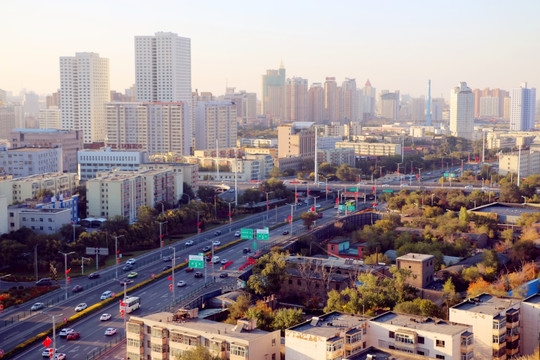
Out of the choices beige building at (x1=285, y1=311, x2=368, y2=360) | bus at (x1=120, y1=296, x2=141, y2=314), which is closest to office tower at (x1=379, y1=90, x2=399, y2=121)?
bus at (x1=120, y1=296, x2=141, y2=314)

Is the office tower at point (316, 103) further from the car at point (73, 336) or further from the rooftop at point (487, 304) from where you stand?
the rooftop at point (487, 304)

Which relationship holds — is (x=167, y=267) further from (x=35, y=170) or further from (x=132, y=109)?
(x=132, y=109)

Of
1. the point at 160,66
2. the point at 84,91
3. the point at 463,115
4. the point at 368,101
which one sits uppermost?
the point at 160,66

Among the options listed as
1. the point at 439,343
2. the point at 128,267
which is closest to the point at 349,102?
the point at 128,267

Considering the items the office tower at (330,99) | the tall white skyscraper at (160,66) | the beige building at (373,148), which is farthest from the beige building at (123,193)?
the office tower at (330,99)

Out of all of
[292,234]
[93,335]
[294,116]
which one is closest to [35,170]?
[292,234]

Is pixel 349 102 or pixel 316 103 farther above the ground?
pixel 349 102

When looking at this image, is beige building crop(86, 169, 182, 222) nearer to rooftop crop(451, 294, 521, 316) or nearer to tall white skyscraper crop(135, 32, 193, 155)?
rooftop crop(451, 294, 521, 316)

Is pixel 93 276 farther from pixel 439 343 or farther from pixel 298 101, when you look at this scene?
pixel 298 101
